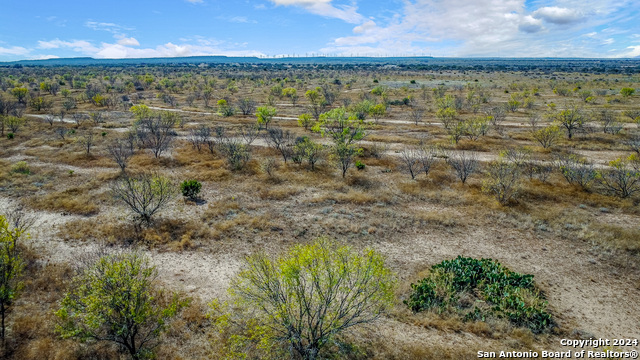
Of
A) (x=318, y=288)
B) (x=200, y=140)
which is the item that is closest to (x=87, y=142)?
(x=200, y=140)

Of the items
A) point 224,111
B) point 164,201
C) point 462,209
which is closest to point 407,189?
point 462,209

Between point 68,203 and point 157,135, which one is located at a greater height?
point 157,135

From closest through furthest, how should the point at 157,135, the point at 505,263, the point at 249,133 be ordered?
the point at 505,263 < the point at 157,135 < the point at 249,133

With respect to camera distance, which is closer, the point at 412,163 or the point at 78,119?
the point at 412,163

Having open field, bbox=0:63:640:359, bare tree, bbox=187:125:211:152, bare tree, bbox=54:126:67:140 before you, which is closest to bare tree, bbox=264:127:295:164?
open field, bbox=0:63:640:359

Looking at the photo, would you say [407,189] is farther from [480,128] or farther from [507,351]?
[480,128]

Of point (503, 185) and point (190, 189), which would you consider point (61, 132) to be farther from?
point (503, 185)
